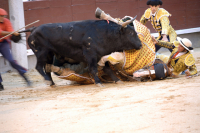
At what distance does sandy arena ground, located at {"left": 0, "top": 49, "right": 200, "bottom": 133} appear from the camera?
7.15ft

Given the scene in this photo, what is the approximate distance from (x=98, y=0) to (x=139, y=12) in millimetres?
1340

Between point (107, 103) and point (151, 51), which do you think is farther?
point (151, 51)

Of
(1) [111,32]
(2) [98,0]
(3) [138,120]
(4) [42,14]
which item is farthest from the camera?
(2) [98,0]

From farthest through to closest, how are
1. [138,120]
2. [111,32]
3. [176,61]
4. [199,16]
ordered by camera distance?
1. [199,16]
2. [176,61]
3. [111,32]
4. [138,120]

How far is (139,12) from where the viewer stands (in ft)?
28.3

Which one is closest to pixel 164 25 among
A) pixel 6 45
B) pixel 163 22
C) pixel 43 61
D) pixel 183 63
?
pixel 163 22

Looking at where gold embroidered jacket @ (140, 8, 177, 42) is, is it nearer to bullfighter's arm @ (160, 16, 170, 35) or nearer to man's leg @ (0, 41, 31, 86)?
bullfighter's arm @ (160, 16, 170, 35)

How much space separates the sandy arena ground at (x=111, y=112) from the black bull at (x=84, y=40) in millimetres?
834

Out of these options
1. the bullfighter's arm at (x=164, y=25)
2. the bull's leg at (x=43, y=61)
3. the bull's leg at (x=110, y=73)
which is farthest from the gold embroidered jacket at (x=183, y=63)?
the bull's leg at (x=43, y=61)

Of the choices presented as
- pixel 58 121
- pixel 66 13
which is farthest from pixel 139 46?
pixel 66 13

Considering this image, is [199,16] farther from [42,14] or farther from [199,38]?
[42,14]

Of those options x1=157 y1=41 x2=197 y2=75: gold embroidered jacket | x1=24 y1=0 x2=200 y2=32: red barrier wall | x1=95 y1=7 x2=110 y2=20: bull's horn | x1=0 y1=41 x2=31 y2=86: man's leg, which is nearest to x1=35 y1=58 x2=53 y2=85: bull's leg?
x1=0 y1=41 x2=31 y2=86: man's leg

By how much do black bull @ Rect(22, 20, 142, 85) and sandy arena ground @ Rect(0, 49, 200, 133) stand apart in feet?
2.74

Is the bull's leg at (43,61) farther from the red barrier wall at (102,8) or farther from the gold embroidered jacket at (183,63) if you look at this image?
the red barrier wall at (102,8)
